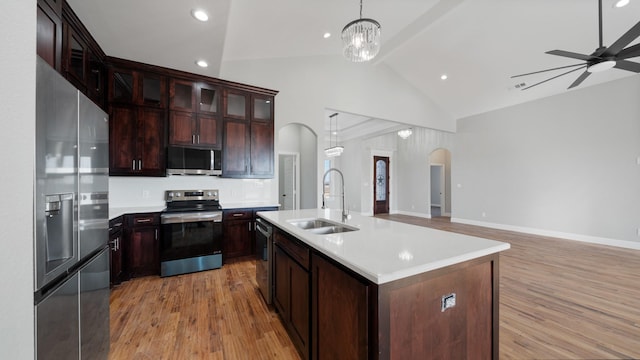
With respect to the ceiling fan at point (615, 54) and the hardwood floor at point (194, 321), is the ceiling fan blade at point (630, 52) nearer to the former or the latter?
the ceiling fan at point (615, 54)

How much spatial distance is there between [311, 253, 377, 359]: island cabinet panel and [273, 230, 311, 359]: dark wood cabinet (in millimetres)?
104

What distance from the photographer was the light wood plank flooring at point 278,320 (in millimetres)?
1848

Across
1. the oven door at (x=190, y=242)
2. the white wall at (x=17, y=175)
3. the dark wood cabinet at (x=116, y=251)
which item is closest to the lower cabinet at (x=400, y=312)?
the white wall at (x=17, y=175)

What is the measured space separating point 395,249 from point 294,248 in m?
0.78

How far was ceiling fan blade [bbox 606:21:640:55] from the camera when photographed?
222 centimetres

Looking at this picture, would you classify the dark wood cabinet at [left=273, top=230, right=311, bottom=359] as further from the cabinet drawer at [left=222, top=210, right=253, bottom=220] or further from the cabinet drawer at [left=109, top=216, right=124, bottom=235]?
the cabinet drawer at [left=109, top=216, right=124, bottom=235]

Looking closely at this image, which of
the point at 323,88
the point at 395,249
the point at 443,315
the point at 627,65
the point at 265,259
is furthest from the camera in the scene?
the point at 323,88

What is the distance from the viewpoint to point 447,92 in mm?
6285

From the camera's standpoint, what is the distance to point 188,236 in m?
3.31

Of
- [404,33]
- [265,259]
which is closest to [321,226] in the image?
[265,259]

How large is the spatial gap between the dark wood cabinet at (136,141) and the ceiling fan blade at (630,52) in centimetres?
549

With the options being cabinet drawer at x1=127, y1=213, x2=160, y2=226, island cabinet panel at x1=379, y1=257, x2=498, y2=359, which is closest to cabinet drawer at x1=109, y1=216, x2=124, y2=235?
cabinet drawer at x1=127, y1=213, x2=160, y2=226

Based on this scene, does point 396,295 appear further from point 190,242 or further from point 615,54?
point 615,54

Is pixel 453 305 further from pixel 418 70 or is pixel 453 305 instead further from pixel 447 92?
pixel 447 92
